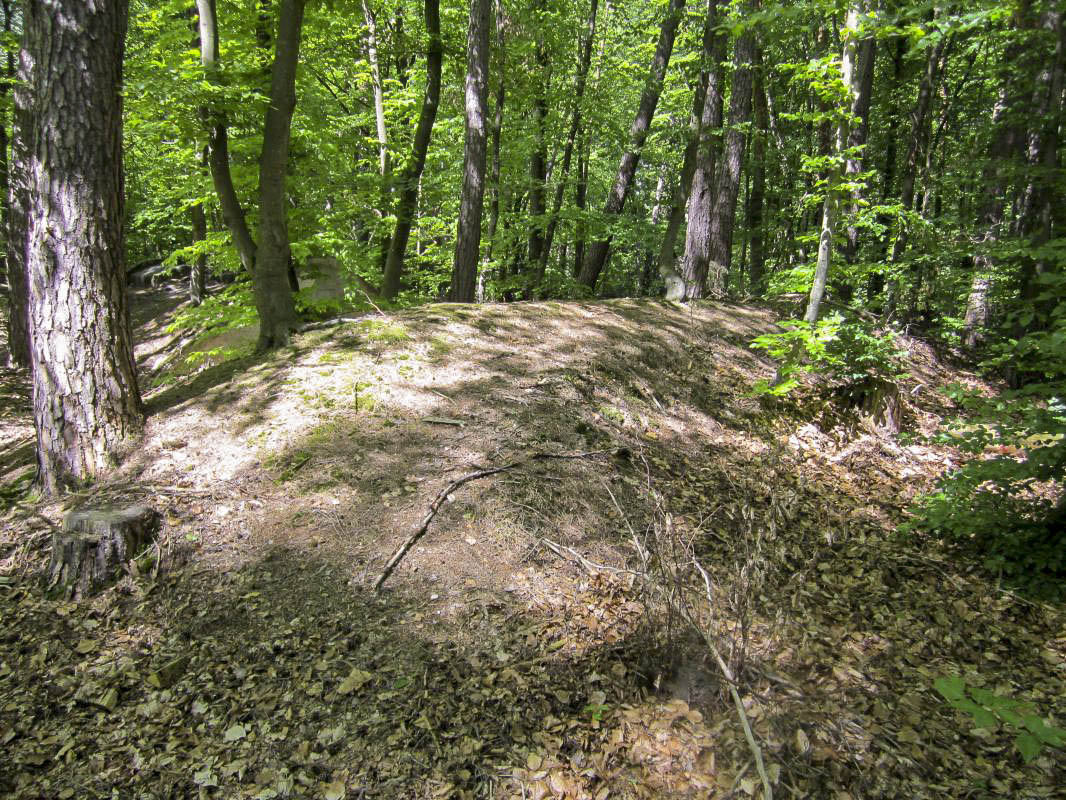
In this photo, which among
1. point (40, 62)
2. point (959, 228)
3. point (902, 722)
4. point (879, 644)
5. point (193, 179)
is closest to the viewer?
point (902, 722)

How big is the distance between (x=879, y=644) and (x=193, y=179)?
8.43 metres

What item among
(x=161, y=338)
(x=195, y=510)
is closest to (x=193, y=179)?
(x=195, y=510)

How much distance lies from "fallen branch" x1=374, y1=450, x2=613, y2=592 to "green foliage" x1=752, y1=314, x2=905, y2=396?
2204 mm

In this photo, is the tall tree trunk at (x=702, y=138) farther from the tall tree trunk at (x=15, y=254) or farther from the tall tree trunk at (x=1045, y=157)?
the tall tree trunk at (x=15, y=254)

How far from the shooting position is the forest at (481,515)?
8.68ft

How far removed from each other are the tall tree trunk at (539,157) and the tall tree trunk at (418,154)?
2.56 m

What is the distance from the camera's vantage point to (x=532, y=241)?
14133 mm

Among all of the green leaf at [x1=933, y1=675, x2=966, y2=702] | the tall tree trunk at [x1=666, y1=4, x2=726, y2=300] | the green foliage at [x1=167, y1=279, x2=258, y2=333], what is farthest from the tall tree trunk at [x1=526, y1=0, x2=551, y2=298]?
the green leaf at [x1=933, y1=675, x2=966, y2=702]

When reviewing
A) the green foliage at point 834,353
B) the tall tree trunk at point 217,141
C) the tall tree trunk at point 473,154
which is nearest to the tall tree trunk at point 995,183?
the green foliage at point 834,353

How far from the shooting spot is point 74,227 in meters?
3.92

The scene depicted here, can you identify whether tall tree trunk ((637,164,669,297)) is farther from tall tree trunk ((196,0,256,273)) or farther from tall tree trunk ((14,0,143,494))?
tall tree trunk ((14,0,143,494))

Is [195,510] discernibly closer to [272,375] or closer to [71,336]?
[71,336]

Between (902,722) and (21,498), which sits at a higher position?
(21,498)

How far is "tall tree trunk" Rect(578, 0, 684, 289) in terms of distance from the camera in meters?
10.0
